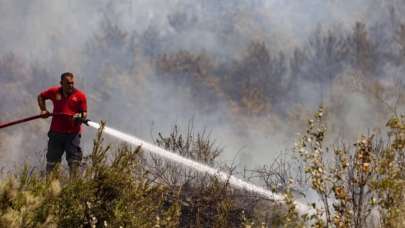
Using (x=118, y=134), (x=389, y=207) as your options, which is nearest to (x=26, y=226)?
(x=389, y=207)

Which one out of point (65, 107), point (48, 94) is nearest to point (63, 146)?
point (65, 107)

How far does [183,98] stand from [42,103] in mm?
95269

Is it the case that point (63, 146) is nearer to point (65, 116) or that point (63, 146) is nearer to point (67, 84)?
point (65, 116)

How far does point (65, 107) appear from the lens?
8281 mm

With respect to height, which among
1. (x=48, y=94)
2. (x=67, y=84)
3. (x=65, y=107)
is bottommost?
(x=65, y=107)

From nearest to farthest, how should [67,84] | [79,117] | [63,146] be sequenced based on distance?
[79,117]
[67,84]
[63,146]

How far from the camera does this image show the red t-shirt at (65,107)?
327 inches

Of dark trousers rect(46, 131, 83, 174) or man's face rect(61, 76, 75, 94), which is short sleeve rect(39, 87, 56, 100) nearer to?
man's face rect(61, 76, 75, 94)

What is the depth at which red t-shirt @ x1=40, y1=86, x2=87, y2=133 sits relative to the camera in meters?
8.30

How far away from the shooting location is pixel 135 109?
107000 mm

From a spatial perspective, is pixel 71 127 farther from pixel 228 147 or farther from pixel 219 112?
pixel 219 112

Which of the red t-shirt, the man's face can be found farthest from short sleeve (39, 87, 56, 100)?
the man's face

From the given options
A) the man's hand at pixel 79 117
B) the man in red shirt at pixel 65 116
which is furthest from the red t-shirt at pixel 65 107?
the man's hand at pixel 79 117

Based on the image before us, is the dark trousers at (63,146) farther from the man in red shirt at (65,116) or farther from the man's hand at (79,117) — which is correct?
the man's hand at (79,117)
